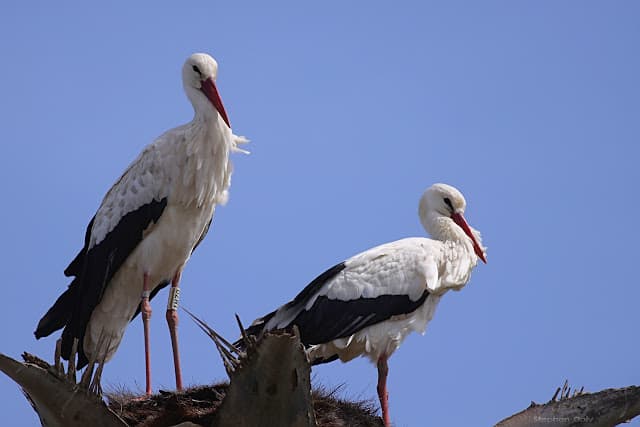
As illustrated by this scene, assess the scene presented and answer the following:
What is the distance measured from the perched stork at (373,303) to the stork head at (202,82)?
1.48 m

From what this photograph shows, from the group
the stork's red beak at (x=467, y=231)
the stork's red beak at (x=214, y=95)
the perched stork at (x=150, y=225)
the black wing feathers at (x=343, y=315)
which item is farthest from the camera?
the stork's red beak at (x=467, y=231)

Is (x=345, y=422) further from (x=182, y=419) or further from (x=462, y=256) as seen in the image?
(x=462, y=256)

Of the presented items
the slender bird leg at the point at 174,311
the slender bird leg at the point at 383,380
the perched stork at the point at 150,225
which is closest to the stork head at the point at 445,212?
the slender bird leg at the point at 383,380

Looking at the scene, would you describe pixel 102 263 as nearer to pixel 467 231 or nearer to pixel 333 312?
pixel 333 312

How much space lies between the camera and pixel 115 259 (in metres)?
9.51

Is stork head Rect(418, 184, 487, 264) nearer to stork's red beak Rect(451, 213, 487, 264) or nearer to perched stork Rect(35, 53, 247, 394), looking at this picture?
stork's red beak Rect(451, 213, 487, 264)

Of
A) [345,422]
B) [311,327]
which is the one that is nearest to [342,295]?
[311,327]

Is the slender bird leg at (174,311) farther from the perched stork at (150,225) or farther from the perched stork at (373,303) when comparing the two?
the perched stork at (373,303)

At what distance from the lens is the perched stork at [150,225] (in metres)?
9.50

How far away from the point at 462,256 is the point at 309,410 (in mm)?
4950

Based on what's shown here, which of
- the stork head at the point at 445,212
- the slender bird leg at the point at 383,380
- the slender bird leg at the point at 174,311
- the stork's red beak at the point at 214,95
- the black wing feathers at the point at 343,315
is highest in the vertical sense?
the stork's red beak at the point at 214,95

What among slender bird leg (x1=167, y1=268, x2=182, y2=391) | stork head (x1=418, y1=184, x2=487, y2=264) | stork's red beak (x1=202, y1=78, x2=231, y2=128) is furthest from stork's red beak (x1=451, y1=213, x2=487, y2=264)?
slender bird leg (x1=167, y1=268, x2=182, y2=391)

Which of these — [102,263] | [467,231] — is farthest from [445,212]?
[102,263]

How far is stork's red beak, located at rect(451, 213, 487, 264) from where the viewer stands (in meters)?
10.6
